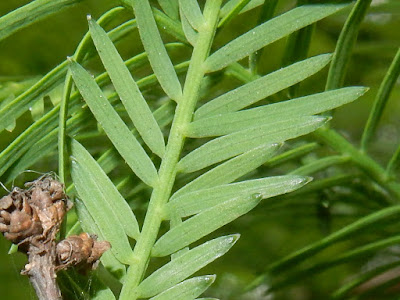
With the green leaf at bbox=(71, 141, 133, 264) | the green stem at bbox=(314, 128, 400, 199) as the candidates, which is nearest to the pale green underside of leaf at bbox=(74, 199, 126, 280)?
the green leaf at bbox=(71, 141, 133, 264)

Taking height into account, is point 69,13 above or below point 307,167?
above

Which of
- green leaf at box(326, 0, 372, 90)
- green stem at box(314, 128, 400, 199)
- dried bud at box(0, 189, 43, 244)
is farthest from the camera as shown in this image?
green stem at box(314, 128, 400, 199)

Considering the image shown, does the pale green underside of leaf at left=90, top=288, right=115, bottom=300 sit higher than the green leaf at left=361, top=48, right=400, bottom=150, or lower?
lower

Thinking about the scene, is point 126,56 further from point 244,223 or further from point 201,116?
point 201,116

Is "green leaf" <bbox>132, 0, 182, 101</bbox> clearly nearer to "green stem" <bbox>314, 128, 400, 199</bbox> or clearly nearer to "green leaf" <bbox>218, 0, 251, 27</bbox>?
"green leaf" <bbox>218, 0, 251, 27</bbox>

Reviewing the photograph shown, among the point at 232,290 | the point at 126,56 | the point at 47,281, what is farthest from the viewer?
the point at 232,290

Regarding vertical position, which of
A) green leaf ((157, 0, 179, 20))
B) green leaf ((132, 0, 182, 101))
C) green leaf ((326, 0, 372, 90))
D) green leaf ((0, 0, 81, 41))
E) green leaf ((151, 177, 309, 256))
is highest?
green leaf ((0, 0, 81, 41))

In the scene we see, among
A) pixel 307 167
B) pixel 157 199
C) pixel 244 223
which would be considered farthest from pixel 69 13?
pixel 157 199
